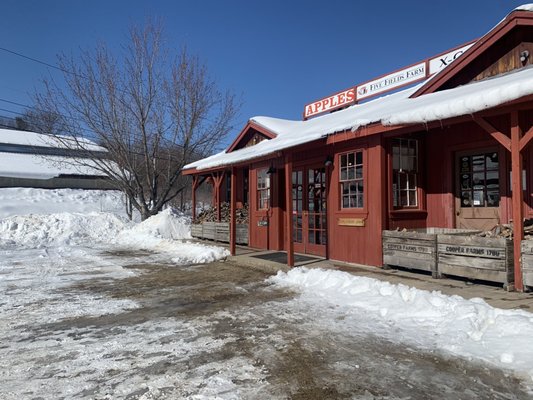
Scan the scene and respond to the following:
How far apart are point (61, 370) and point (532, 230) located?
21.7 ft

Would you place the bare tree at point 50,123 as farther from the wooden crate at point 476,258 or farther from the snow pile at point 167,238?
the wooden crate at point 476,258

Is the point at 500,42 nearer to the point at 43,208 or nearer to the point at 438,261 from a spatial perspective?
the point at 438,261

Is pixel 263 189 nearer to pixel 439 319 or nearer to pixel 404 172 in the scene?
pixel 404 172

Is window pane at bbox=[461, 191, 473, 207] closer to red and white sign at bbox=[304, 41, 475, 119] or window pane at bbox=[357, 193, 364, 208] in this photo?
window pane at bbox=[357, 193, 364, 208]

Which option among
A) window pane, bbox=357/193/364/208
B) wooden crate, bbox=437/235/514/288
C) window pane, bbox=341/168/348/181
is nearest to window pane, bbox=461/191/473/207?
wooden crate, bbox=437/235/514/288

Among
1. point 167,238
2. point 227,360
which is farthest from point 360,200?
point 167,238

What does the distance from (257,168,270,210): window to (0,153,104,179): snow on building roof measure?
76.7 ft

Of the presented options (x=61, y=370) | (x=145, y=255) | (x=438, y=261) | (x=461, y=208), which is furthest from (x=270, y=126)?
(x=61, y=370)

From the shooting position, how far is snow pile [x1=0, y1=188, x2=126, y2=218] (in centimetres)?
2448

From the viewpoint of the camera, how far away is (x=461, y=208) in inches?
332

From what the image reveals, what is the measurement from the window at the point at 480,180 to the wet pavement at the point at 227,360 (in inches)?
172

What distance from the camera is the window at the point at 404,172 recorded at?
A: 8.70 meters

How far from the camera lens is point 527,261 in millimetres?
5680

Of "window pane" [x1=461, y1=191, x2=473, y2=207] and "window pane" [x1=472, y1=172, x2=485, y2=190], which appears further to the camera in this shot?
"window pane" [x1=461, y1=191, x2=473, y2=207]
